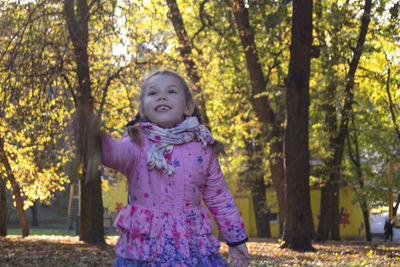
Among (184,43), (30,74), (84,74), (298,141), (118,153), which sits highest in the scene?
(184,43)

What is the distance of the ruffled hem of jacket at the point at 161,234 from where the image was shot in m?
3.33

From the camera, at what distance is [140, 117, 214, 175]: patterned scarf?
347 cm

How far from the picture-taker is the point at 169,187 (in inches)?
138

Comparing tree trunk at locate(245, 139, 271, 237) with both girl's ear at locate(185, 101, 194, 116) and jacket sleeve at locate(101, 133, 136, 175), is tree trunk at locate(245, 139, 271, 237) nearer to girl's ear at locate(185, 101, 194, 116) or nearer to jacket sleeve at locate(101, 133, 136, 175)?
girl's ear at locate(185, 101, 194, 116)

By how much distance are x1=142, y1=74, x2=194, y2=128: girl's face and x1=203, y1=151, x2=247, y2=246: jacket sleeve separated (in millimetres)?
380

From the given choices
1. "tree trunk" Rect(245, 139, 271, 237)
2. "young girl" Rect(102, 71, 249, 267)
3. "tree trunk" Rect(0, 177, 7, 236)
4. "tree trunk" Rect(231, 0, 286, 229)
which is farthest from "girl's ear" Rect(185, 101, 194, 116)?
"tree trunk" Rect(245, 139, 271, 237)

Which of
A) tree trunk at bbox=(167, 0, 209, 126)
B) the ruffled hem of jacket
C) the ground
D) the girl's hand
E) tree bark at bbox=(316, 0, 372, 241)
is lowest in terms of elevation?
the ground

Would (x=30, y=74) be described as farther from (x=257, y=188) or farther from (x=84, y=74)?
(x=257, y=188)

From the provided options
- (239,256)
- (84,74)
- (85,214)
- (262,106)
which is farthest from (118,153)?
(262,106)

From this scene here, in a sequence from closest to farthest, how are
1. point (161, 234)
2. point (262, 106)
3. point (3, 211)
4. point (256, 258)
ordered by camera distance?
point (161, 234) → point (256, 258) → point (262, 106) → point (3, 211)

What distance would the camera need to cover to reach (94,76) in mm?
14992

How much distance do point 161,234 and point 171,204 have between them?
0.21m

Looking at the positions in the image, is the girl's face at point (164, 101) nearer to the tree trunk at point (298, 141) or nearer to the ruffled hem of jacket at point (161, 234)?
the ruffled hem of jacket at point (161, 234)

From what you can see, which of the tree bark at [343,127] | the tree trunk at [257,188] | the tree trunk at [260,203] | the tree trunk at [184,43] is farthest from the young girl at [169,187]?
the tree trunk at [260,203]
